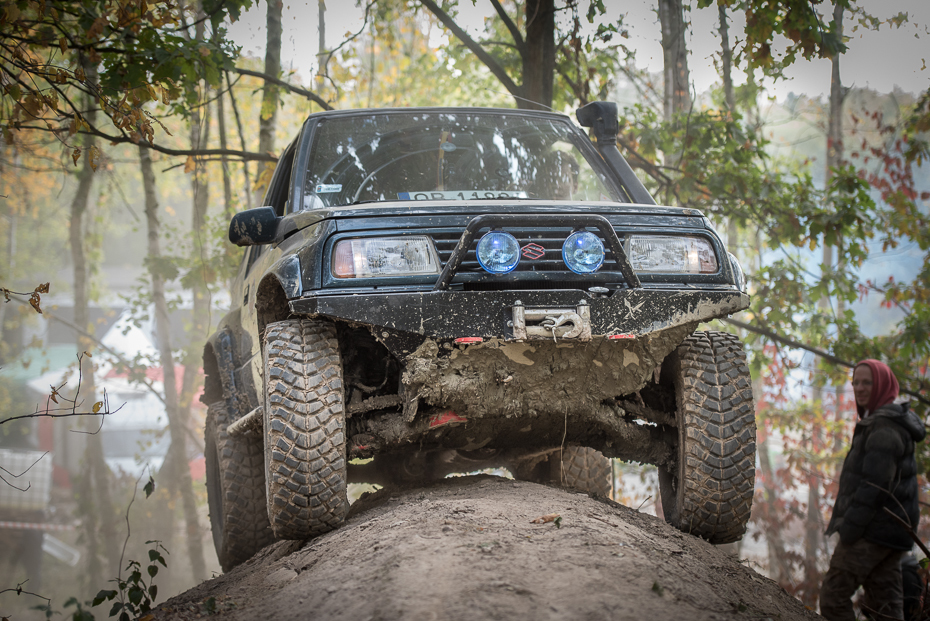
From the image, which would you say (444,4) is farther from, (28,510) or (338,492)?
(28,510)

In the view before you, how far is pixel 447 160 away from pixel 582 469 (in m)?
2.39

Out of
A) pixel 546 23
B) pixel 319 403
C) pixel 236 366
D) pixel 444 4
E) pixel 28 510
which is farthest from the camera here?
pixel 28 510

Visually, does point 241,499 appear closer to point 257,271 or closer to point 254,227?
point 257,271

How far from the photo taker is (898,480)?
481 centimetres

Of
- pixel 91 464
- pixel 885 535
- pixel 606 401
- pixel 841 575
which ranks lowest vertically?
pixel 91 464

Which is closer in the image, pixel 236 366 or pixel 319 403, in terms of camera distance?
pixel 319 403

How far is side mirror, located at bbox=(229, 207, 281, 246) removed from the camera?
3.37 meters

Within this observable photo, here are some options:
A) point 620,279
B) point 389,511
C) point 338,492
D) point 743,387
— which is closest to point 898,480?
point 743,387

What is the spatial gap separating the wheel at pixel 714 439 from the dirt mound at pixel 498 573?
0.15 metres

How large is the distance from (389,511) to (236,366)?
5.92 feet

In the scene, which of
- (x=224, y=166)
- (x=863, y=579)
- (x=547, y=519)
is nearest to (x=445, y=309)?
(x=547, y=519)

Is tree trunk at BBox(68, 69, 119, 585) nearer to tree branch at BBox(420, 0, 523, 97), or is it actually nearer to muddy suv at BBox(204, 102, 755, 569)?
tree branch at BBox(420, 0, 523, 97)

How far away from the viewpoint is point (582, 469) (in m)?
4.98

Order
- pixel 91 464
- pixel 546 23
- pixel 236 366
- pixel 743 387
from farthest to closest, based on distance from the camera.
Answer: pixel 91 464 < pixel 546 23 < pixel 236 366 < pixel 743 387
